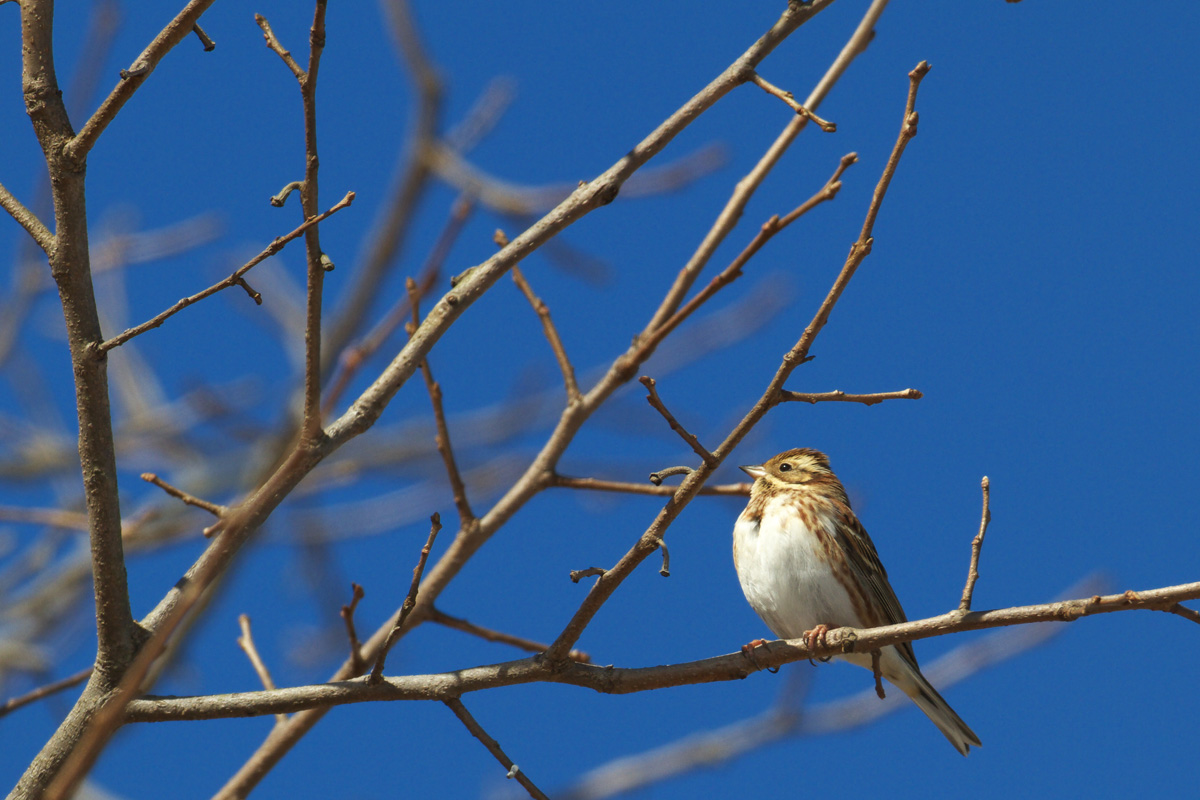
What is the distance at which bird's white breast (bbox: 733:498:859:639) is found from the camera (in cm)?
570

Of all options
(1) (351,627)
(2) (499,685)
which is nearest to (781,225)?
(2) (499,685)

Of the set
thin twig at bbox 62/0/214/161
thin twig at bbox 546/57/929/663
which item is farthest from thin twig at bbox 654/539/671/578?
thin twig at bbox 62/0/214/161

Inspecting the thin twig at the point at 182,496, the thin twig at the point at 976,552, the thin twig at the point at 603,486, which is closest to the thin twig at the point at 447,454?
the thin twig at the point at 603,486

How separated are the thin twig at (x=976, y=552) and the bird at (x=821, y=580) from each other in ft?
6.69

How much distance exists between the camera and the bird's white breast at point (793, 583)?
5.70 metres

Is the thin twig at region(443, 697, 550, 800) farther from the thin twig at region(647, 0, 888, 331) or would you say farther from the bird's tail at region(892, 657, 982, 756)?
the bird's tail at region(892, 657, 982, 756)

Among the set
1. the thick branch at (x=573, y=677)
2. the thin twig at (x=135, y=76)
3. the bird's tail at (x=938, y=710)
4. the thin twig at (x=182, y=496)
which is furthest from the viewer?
the bird's tail at (x=938, y=710)

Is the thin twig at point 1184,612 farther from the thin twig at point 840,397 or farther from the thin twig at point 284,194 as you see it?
the thin twig at point 284,194

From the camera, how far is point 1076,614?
10.2 feet

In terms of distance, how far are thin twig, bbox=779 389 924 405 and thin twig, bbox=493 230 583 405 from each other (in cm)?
164

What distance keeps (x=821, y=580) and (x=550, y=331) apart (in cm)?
198

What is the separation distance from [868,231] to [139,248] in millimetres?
6278

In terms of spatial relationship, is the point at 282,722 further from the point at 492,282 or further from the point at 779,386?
the point at 779,386

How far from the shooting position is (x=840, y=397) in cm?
325
